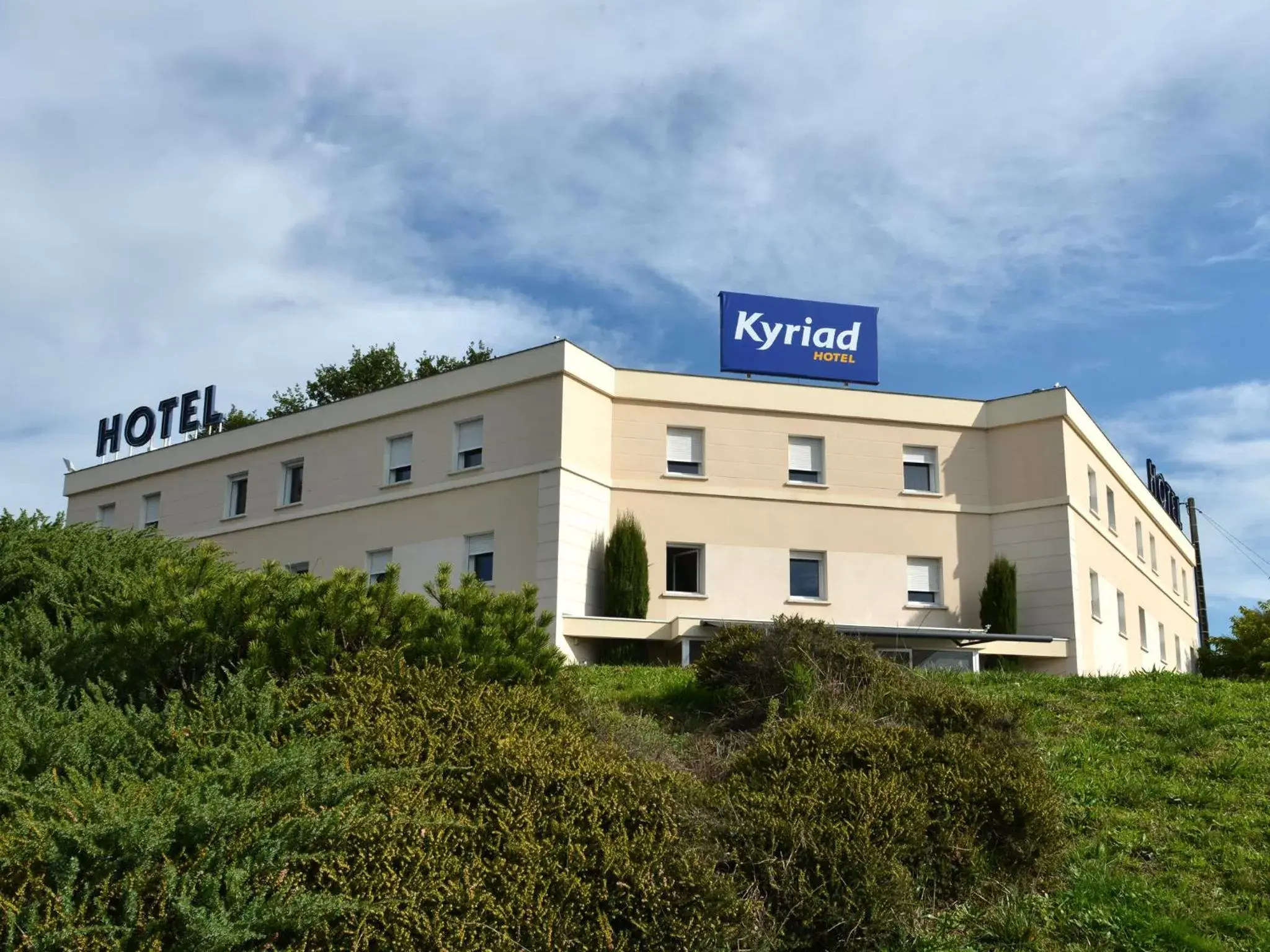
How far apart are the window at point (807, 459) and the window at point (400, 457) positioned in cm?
892

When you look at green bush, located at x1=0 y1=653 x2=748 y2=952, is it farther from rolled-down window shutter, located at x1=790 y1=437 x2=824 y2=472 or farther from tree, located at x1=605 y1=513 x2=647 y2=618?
rolled-down window shutter, located at x1=790 y1=437 x2=824 y2=472

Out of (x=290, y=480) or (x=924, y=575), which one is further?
(x=290, y=480)

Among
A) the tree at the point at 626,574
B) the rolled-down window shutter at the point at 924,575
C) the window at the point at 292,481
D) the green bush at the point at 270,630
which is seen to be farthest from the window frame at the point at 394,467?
the green bush at the point at 270,630

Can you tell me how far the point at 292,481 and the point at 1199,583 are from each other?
3242 cm

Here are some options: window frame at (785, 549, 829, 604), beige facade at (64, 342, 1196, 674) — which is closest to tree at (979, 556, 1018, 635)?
beige facade at (64, 342, 1196, 674)

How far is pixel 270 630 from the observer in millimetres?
10836

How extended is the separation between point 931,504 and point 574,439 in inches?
336

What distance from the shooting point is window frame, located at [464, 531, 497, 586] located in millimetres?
28281

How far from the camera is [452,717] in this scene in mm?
9781

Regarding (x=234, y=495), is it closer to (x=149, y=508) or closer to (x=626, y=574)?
(x=149, y=508)

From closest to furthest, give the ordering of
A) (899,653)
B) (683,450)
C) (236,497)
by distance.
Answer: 1. (899,653)
2. (683,450)
3. (236,497)

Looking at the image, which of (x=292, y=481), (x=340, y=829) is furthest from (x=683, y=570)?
(x=340, y=829)

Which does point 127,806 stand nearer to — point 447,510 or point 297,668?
point 297,668

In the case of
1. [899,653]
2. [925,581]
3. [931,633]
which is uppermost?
[925,581]
